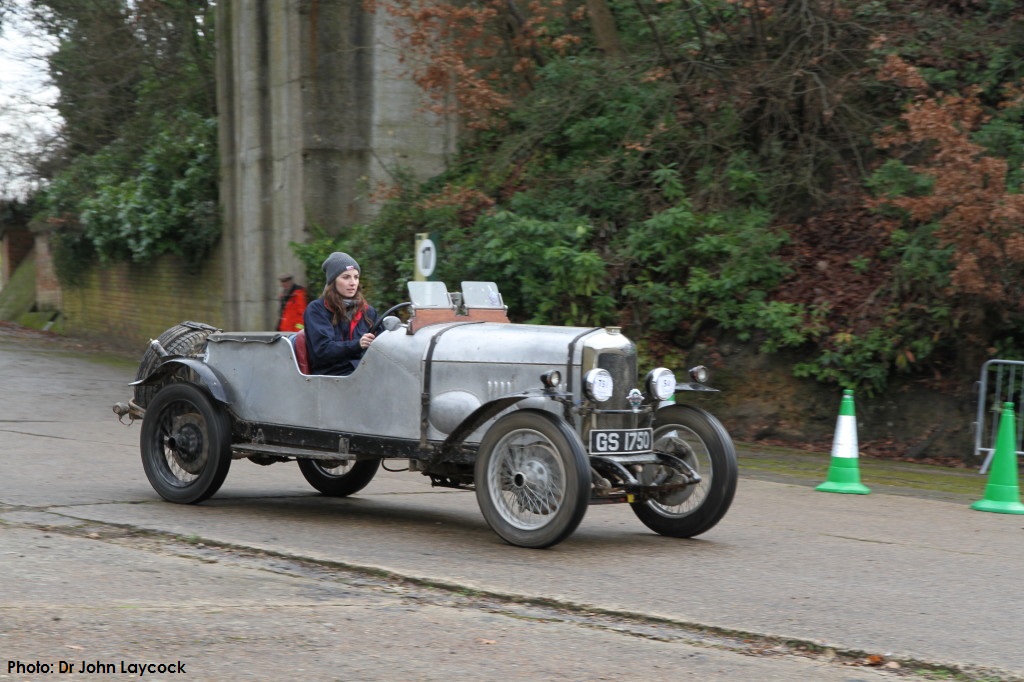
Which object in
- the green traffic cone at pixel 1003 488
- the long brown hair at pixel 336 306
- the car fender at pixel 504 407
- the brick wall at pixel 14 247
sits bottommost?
the green traffic cone at pixel 1003 488

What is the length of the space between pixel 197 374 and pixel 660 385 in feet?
10.5

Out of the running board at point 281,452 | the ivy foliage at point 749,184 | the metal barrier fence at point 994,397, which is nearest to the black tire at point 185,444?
the running board at point 281,452

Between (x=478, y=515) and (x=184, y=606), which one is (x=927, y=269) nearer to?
(x=478, y=515)

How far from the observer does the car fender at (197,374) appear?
822 centimetres

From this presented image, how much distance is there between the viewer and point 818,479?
1112 cm

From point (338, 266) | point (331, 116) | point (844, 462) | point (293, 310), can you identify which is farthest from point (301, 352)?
point (331, 116)

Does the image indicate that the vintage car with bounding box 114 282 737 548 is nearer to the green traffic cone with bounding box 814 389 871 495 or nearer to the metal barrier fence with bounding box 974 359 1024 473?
the green traffic cone with bounding box 814 389 871 495

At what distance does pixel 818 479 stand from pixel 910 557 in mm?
3926

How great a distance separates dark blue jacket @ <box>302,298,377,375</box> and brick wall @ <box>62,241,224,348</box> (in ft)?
49.4

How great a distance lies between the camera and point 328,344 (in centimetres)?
796

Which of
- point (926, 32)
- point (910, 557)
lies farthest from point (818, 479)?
point (926, 32)

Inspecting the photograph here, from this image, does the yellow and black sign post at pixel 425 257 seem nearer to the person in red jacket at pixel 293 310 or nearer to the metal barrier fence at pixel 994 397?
the person in red jacket at pixel 293 310

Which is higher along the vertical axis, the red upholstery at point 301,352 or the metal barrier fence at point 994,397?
the red upholstery at point 301,352

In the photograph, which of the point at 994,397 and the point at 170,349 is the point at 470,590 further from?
the point at 994,397
